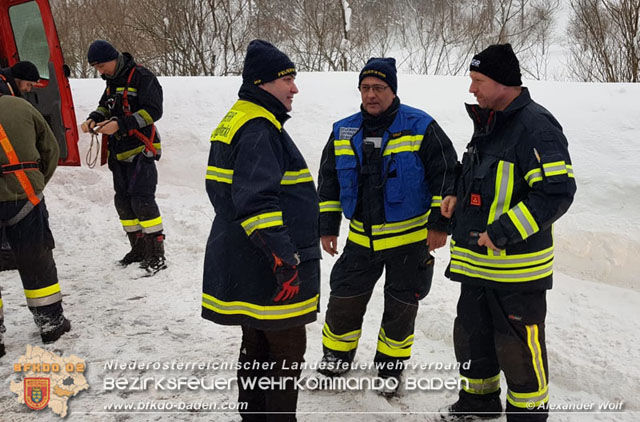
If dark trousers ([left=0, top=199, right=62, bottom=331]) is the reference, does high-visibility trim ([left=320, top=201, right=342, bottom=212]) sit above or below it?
above

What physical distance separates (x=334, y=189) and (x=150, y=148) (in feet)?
7.57

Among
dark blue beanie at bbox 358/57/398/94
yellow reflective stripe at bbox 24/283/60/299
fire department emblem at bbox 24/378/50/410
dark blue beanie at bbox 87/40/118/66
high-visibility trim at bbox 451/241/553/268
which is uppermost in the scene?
dark blue beanie at bbox 87/40/118/66

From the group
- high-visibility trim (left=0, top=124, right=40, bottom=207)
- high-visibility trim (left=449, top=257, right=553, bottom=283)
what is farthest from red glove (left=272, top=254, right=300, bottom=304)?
high-visibility trim (left=0, top=124, right=40, bottom=207)

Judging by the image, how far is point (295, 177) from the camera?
2.51 m

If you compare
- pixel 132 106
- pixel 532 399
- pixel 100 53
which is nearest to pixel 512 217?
pixel 532 399

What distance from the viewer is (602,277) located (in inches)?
167

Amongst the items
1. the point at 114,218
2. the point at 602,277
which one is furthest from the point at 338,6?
the point at 602,277

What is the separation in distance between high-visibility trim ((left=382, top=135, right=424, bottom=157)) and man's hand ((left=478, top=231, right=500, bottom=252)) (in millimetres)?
739

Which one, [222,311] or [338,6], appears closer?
[222,311]

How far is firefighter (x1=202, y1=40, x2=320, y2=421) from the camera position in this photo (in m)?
2.33

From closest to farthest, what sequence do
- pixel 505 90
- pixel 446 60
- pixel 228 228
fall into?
pixel 228 228, pixel 505 90, pixel 446 60

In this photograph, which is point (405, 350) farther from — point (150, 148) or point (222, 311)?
point (150, 148)

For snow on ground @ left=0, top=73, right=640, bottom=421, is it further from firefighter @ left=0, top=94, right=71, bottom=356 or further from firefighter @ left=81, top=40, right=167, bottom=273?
firefighter @ left=81, top=40, right=167, bottom=273

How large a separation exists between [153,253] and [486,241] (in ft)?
11.7
